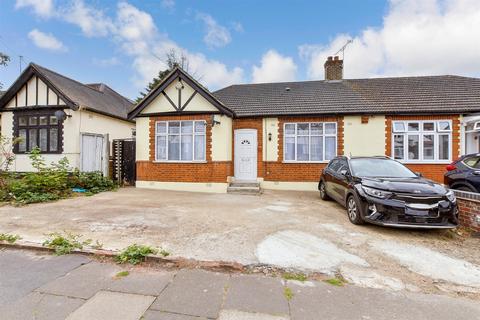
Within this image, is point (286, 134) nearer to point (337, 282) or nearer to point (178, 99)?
point (178, 99)

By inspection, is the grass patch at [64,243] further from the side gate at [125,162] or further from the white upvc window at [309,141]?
the white upvc window at [309,141]

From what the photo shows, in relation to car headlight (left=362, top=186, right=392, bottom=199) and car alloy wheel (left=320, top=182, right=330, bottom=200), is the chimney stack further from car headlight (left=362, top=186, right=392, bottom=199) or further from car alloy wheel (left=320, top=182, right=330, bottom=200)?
car headlight (left=362, top=186, right=392, bottom=199)

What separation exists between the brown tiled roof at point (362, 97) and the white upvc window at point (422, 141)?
603 mm

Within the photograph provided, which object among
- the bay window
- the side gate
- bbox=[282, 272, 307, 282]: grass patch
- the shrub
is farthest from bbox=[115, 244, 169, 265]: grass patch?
the bay window

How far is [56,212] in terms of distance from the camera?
21.0 feet

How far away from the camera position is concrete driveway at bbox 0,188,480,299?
11.0ft

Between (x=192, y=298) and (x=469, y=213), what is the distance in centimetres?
604

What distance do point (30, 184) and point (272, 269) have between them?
363 inches

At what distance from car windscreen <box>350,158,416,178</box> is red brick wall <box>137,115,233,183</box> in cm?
530

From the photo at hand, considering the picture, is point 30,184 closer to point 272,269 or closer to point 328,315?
point 272,269

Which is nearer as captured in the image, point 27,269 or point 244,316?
point 244,316

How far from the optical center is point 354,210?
218 inches

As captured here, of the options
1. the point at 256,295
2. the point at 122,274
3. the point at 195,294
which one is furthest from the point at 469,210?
the point at 122,274

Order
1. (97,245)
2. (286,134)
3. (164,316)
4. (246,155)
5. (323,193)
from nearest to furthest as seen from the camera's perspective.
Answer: (164,316) → (97,245) → (323,193) → (286,134) → (246,155)
